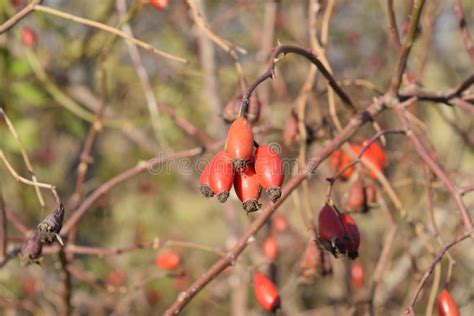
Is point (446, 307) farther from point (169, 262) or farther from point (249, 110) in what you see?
point (169, 262)

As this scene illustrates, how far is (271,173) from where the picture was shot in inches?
55.6

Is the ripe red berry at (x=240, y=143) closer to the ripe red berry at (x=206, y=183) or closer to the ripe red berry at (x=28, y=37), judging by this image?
the ripe red berry at (x=206, y=183)

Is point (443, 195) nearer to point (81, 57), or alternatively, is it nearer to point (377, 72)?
point (377, 72)

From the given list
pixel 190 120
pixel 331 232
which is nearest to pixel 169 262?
pixel 331 232

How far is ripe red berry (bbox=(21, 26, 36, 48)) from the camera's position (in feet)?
10.6

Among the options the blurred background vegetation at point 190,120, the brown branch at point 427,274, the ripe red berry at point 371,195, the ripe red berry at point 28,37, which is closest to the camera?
the brown branch at point 427,274

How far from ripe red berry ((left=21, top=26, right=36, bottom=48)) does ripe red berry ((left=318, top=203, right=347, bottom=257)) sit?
2110 mm

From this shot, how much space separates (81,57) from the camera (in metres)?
3.87

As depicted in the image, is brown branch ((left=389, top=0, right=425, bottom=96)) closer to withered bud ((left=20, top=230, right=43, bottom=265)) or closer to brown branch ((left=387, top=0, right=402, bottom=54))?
brown branch ((left=387, top=0, right=402, bottom=54))

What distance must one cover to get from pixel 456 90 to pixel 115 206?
4023mm

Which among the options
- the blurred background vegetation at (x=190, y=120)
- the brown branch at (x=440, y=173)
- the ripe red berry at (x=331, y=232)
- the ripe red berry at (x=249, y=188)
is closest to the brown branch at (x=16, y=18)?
the ripe red berry at (x=249, y=188)

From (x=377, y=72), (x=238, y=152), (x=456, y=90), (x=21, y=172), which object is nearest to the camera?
(x=238, y=152)

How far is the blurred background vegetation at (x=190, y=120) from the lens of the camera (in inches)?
137

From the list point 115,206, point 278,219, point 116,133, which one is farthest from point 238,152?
point 116,133
